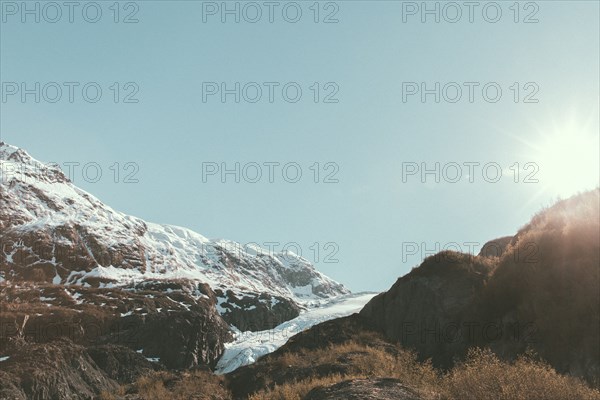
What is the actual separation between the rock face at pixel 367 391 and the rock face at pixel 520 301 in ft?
17.3

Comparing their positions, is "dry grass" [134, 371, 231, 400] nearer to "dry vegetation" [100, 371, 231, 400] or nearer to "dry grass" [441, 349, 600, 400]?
"dry vegetation" [100, 371, 231, 400]

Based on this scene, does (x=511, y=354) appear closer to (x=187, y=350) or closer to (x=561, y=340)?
(x=561, y=340)

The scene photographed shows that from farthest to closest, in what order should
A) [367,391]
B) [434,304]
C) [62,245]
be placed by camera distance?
[62,245] → [434,304] → [367,391]

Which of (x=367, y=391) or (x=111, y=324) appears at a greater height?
(x=367, y=391)

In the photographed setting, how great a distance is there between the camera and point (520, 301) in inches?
614

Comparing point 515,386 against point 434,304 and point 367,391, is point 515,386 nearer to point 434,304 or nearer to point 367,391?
point 367,391

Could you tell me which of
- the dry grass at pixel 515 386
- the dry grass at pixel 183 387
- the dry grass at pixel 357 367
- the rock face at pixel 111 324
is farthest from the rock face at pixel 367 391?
the rock face at pixel 111 324

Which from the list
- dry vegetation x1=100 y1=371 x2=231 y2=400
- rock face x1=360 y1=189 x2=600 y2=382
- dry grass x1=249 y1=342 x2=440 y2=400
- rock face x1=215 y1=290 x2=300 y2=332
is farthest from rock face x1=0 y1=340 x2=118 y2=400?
rock face x1=215 y1=290 x2=300 y2=332

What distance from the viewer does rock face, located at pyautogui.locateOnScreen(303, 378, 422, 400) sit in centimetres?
838

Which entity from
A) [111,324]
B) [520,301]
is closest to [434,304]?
[520,301]

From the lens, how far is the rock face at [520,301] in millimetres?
12492

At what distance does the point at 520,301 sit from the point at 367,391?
9362 mm

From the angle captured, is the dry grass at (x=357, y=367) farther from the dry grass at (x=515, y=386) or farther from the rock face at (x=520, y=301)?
the rock face at (x=520, y=301)

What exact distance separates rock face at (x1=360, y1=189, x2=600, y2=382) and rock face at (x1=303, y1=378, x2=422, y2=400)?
527cm
